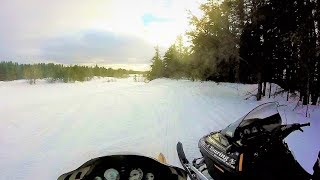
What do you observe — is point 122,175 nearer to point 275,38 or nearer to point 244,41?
point 275,38

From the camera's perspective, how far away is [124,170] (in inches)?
145

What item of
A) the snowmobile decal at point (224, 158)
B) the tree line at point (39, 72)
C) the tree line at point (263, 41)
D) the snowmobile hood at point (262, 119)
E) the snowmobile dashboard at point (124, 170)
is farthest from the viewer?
the tree line at point (39, 72)

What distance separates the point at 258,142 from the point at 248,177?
1.47 ft

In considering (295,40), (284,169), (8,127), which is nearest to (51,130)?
(8,127)

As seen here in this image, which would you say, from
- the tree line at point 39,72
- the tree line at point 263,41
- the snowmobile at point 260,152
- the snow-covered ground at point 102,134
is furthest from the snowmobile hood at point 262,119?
the tree line at point 39,72

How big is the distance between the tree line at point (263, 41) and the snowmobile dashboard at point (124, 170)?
1145 centimetres

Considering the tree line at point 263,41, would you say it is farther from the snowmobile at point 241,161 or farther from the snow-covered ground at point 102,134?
the snowmobile at point 241,161

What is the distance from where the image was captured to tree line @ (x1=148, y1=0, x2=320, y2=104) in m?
14.6

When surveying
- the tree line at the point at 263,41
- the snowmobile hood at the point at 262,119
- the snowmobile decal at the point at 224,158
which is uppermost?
the tree line at the point at 263,41

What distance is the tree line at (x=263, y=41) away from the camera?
14570 millimetres

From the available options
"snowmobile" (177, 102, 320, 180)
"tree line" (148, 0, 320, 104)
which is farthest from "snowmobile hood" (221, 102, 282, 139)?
Result: "tree line" (148, 0, 320, 104)

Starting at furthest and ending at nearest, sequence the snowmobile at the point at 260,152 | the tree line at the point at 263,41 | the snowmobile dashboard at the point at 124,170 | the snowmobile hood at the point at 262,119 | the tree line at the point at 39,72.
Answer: the tree line at the point at 39,72, the tree line at the point at 263,41, the snowmobile hood at the point at 262,119, the snowmobile at the point at 260,152, the snowmobile dashboard at the point at 124,170

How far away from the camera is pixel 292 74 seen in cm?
1753

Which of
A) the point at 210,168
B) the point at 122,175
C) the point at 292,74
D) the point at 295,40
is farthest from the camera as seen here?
the point at 292,74
